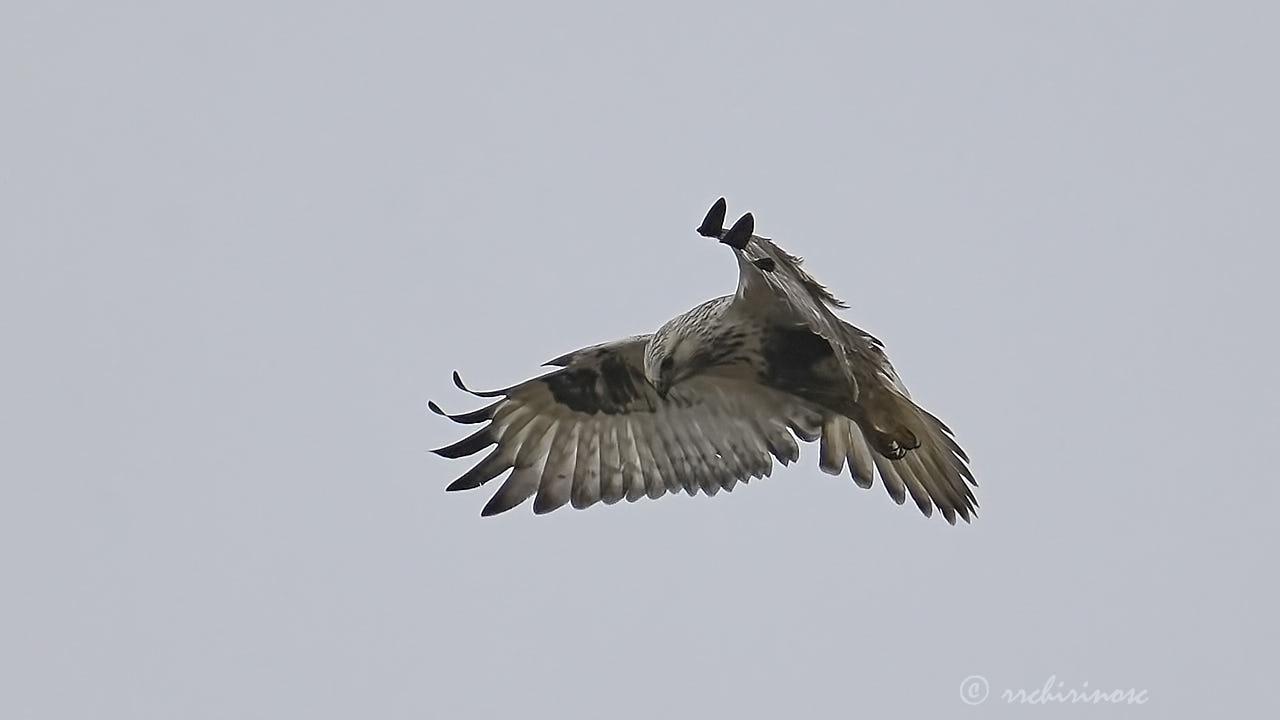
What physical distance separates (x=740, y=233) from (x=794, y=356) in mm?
1497

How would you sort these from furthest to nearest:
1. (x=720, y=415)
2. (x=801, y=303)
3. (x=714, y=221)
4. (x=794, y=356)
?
(x=720, y=415), (x=794, y=356), (x=801, y=303), (x=714, y=221)

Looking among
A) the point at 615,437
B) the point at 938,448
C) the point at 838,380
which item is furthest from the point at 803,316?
the point at 615,437

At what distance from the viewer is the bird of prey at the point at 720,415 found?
8.98m

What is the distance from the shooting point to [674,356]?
910cm

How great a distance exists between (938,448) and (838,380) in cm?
74

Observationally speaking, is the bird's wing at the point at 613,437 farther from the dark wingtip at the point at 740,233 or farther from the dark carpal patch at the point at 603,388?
the dark wingtip at the point at 740,233

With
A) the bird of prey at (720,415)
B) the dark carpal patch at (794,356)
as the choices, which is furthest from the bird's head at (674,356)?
the dark carpal patch at (794,356)

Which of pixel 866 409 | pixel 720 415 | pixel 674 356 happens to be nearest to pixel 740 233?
pixel 674 356

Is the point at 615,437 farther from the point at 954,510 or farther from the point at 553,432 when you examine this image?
the point at 954,510

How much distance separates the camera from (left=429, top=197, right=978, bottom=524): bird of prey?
8984 mm

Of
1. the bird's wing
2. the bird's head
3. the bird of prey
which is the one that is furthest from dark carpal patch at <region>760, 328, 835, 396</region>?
the bird's wing

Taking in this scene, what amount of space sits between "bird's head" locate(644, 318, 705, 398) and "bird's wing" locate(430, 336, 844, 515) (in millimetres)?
639

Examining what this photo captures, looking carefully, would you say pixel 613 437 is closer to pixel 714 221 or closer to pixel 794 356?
pixel 794 356

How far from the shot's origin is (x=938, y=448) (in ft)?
30.9
